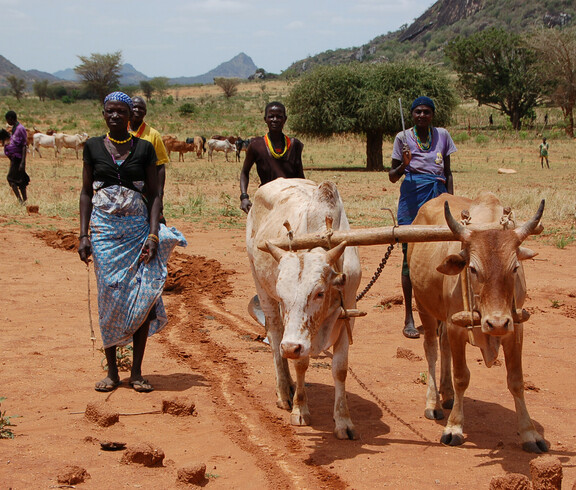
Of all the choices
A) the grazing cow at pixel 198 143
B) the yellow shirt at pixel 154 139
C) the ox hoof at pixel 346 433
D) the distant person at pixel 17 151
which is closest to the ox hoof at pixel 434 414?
the ox hoof at pixel 346 433

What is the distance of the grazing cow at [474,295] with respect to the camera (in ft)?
13.7

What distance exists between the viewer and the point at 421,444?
190 inches

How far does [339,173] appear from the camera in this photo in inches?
1023

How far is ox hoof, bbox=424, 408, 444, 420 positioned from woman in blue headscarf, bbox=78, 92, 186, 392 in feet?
7.26

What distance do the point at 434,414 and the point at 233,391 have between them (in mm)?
1618

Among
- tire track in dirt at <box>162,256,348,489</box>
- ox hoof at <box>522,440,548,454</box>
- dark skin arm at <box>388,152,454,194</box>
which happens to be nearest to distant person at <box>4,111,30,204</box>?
tire track in dirt at <box>162,256,348,489</box>

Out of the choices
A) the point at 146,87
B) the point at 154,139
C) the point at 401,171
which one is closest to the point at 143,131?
the point at 154,139

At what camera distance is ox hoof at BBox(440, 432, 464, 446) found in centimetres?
480

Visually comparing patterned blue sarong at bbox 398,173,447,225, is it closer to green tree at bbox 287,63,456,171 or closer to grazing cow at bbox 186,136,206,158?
green tree at bbox 287,63,456,171

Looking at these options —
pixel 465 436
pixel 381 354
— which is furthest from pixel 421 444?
pixel 381 354

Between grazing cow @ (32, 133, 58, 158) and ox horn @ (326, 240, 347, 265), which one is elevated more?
grazing cow @ (32, 133, 58, 158)

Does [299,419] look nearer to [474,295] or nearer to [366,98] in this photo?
[474,295]

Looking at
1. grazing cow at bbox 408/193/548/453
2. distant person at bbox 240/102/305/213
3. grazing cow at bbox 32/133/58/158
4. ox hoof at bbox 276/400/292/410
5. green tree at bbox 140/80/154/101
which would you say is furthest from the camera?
green tree at bbox 140/80/154/101

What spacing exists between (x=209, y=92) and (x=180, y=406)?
3554 inches
